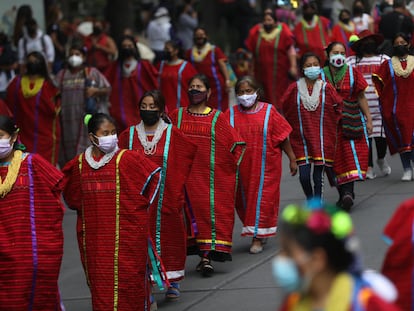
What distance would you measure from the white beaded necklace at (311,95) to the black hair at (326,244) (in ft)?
21.0

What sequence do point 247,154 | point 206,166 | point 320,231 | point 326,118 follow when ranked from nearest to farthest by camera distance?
1. point 320,231
2. point 206,166
3. point 247,154
4. point 326,118

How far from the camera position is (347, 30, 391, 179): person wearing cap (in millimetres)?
11789

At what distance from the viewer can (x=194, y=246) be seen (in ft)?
29.4

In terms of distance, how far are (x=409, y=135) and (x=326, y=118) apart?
6.30 feet

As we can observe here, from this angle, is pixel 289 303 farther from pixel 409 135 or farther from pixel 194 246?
pixel 409 135

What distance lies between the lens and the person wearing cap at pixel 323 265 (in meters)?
3.60

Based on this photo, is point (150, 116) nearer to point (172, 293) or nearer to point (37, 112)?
point (172, 293)

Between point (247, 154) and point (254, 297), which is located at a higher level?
point (247, 154)

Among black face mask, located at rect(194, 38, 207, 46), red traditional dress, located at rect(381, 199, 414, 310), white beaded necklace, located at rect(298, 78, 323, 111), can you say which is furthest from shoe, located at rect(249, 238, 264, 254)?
black face mask, located at rect(194, 38, 207, 46)

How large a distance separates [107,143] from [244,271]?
6.72 ft

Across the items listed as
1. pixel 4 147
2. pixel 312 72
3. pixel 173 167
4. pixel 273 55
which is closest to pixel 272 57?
pixel 273 55

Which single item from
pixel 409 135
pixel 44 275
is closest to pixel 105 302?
pixel 44 275

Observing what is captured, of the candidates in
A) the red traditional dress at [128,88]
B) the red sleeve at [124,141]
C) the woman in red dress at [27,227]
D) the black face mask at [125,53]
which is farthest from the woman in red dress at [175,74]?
the woman in red dress at [27,227]

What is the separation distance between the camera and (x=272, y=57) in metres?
17.3
